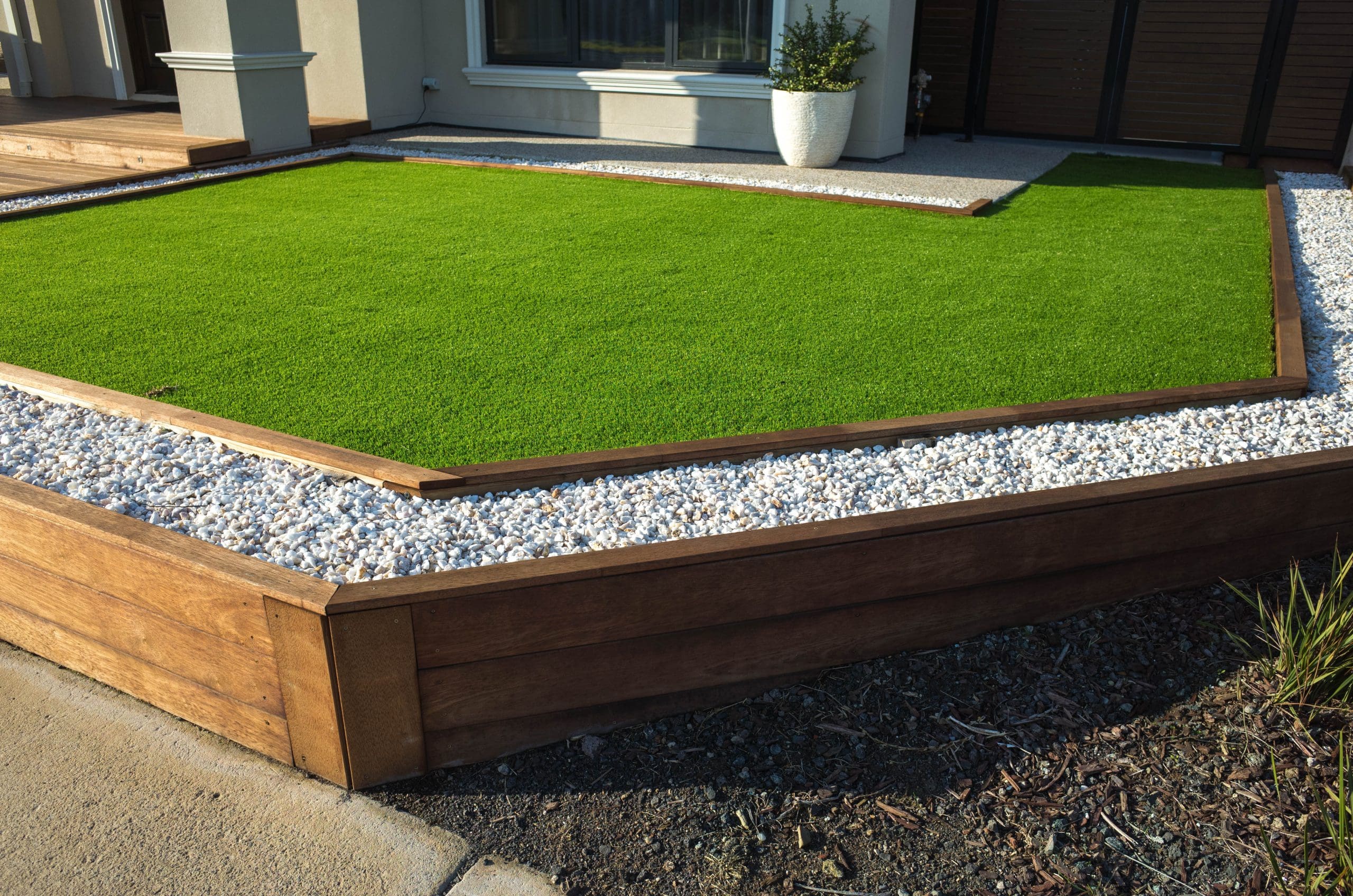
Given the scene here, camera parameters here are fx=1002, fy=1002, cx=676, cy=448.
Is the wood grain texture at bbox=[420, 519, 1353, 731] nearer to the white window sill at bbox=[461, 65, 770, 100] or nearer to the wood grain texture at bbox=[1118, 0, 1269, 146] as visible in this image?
the white window sill at bbox=[461, 65, 770, 100]

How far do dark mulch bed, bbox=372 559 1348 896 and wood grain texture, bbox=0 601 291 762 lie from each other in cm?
32

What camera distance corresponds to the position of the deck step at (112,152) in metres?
7.40

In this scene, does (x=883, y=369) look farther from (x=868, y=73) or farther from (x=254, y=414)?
(x=868, y=73)

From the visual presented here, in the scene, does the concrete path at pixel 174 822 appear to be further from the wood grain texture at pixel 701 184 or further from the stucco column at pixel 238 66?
the stucco column at pixel 238 66

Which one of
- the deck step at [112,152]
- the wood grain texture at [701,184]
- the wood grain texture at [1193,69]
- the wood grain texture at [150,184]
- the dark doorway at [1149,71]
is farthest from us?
the wood grain texture at [1193,69]

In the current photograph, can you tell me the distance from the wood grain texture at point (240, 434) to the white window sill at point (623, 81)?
6.53 m

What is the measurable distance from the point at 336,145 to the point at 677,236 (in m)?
4.45

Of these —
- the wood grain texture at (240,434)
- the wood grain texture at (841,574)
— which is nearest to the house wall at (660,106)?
the wood grain texture at (841,574)

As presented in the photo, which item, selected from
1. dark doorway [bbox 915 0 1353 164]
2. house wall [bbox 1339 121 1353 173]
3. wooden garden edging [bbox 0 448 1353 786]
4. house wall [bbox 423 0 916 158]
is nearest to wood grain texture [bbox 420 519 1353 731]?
wooden garden edging [bbox 0 448 1353 786]

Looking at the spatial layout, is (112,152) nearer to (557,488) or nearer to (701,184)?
(701,184)

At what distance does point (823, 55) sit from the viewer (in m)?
7.71

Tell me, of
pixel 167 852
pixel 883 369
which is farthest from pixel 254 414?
pixel 883 369

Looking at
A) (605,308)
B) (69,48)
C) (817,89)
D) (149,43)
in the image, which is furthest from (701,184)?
(69,48)

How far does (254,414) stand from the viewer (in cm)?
333
